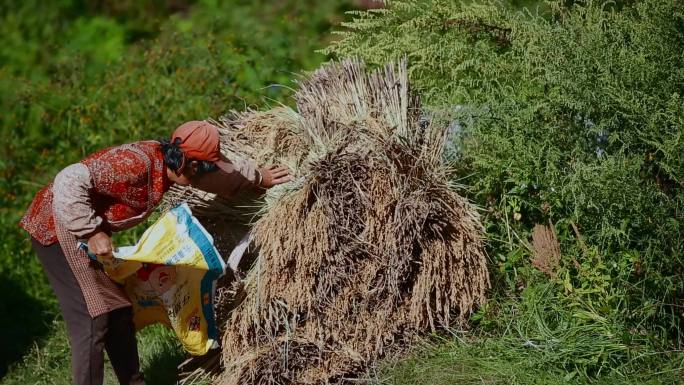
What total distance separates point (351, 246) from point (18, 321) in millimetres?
2957

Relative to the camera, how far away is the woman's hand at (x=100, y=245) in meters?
4.19

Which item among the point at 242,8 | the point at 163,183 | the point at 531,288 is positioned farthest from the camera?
the point at 242,8

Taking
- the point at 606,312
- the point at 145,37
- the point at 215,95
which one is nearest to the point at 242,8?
the point at 145,37

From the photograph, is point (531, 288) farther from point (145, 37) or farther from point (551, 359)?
point (145, 37)

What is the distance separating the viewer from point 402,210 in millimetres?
4582

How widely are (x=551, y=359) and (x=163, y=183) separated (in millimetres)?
2002

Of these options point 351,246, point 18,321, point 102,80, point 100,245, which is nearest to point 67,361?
point 18,321

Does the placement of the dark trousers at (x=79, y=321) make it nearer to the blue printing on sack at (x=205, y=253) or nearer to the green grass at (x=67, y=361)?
the blue printing on sack at (x=205, y=253)

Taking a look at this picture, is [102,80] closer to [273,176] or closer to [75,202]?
[273,176]

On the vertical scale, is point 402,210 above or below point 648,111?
below

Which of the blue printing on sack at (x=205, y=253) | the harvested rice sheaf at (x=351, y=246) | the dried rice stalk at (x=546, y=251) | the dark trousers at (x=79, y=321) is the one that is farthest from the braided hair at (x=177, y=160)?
the dried rice stalk at (x=546, y=251)

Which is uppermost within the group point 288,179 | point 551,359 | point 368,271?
point 288,179

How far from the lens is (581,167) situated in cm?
459

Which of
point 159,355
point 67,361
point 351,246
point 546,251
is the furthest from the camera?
point 67,361
